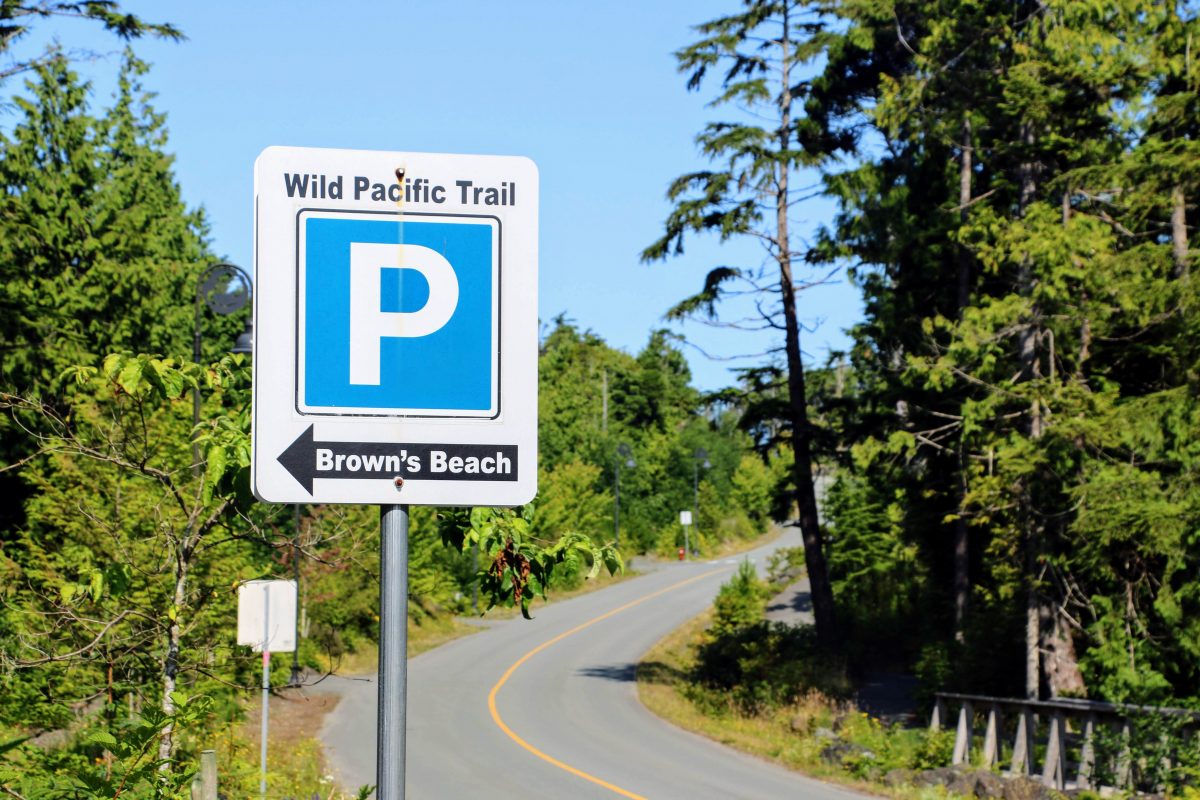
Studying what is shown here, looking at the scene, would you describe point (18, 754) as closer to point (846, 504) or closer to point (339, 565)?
point (339, 565)

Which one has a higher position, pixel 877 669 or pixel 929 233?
pixel 929 233

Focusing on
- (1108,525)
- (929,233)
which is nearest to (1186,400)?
(1108,525)

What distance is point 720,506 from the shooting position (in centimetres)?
8100

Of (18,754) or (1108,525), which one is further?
(1108,525)

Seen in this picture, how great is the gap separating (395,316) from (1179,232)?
65.8 ft

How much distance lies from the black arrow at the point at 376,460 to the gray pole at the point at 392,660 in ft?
0.35

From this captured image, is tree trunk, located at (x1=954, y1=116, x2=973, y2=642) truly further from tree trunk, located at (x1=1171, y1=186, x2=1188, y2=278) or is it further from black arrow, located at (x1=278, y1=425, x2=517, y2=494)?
black arrow, located at (x1=278, y1=425, x2=517, y2=494)

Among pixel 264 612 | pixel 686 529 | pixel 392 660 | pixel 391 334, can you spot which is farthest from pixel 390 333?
pixel 686 529

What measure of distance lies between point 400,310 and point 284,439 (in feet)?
1.12

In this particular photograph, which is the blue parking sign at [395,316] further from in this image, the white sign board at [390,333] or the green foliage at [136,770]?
the green foliage at [136,770]

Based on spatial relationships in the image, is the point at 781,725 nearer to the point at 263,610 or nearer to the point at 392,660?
the point at 263,610

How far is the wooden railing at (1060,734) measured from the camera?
16.8 m

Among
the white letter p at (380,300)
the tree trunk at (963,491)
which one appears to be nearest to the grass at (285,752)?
the white letter p at (380,300)

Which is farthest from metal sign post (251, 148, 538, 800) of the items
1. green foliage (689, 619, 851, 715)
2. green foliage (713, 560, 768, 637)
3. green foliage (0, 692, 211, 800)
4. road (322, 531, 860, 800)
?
green foliage (713, 560, 768, 637)
